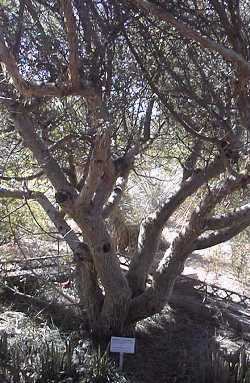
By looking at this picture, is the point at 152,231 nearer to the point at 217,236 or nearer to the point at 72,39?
the point at 217,236

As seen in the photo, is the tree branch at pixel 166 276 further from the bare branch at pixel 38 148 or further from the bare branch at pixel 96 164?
the bare branch at pixel 38 148

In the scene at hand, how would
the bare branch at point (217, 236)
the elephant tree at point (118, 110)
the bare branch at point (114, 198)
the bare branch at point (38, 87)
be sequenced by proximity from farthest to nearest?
the bare branch at point (114, 198) < the bare branch at point (217, 236) < the elephant tree at point (118, 110) < the bare branch at point (38, 87)

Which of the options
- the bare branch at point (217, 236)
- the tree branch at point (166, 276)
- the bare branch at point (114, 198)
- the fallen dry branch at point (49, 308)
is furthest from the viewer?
the bare branch at point (114, 198)

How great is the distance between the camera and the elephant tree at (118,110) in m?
4.61

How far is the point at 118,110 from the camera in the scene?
549 cm

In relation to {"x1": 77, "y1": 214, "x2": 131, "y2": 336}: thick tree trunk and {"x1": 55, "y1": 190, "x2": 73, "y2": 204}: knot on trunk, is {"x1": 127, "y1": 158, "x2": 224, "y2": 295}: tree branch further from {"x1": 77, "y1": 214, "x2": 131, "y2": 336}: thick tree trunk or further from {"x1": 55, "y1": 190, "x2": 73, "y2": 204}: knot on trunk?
{"x1": 55, "y1": 190, "x2": 73, "y2": 204}: knot on trunk

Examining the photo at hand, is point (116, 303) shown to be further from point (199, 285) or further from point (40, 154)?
point (199, 285)

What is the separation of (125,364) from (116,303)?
1.95ft

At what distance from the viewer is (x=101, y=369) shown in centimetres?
529

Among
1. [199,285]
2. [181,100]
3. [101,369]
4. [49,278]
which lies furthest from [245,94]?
[199,285]

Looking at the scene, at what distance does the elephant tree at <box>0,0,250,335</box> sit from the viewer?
4.61 meters

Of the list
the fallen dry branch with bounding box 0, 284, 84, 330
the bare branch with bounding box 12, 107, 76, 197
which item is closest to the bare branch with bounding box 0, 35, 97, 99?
A: the bare branch with bounding box 12, 107, 76, 197

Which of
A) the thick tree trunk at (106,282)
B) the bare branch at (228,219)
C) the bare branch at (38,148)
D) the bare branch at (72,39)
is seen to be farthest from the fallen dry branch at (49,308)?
the bare branch at (72,39)

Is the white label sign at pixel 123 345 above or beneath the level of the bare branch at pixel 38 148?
beneath
